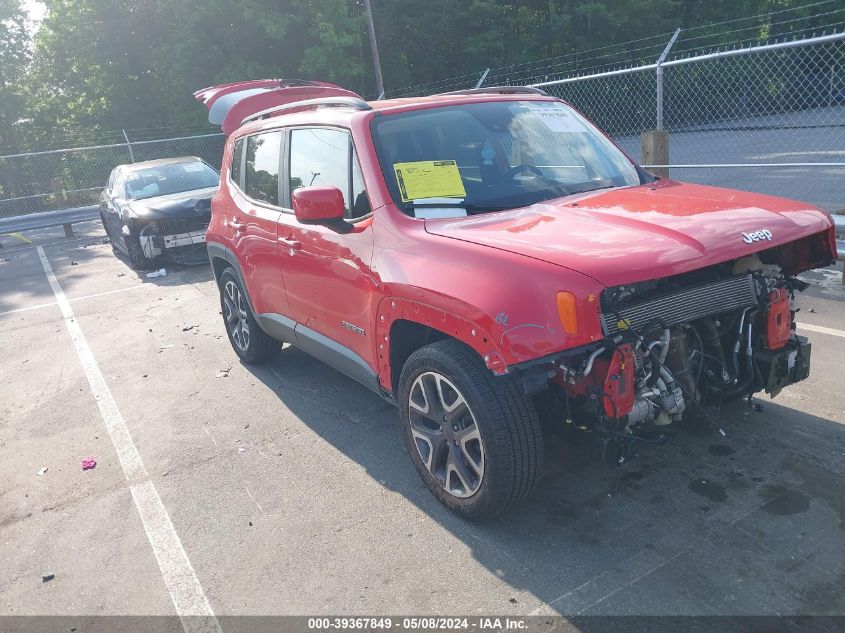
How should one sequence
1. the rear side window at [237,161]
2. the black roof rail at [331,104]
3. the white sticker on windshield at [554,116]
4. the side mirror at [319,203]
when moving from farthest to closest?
1. the rear side window at [237,161]
2. the white sticker on windshield at [554,116]
3. the black roof rail at [331,104]
4. the side mirror at [319,203]

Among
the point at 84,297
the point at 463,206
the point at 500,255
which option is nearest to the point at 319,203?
the point at 463,206

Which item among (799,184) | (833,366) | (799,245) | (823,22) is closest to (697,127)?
(799,184)

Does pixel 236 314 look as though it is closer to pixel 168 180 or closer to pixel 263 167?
pixel 263 167

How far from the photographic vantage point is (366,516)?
145 inches

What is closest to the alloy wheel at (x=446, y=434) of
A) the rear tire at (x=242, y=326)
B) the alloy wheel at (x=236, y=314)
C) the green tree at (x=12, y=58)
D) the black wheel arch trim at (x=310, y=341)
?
the black wheel arch trim at (x=310, y=341)

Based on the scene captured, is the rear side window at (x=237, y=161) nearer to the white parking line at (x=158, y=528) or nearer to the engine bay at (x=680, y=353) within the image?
the white parking line at (x=158, y=528)

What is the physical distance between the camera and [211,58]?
83.6 ft

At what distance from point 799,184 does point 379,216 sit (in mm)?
12062

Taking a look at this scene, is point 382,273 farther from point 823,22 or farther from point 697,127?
point 823,22

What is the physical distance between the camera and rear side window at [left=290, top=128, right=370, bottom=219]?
404 centimetres

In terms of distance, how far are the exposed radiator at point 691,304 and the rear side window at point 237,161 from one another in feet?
11.5

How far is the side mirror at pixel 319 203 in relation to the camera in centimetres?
377

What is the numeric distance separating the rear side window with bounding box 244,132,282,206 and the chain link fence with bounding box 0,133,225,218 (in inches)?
591

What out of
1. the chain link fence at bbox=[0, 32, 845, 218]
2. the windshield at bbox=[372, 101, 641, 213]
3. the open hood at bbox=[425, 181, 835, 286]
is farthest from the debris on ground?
the chain link fence at bbox=[0, 32, 845, 218]
